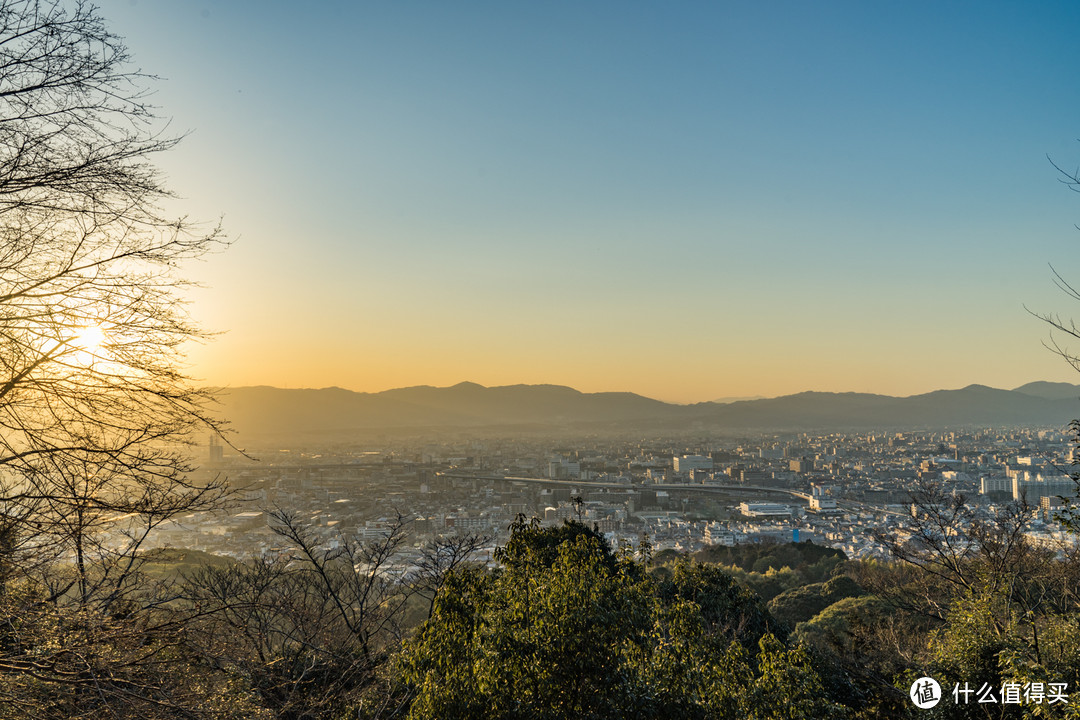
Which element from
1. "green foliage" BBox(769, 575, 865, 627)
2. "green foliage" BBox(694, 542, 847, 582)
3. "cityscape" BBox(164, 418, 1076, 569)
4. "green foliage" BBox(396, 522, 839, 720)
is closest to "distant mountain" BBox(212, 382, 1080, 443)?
"cityscape" BBox(164, 418, 1076, 569)

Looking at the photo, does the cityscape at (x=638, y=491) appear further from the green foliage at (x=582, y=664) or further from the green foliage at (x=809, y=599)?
the green foliage at (x=582, y=664)

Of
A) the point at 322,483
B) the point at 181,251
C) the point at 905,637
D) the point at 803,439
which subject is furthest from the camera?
the point at 803,439

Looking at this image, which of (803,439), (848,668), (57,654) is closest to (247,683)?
(57,654)

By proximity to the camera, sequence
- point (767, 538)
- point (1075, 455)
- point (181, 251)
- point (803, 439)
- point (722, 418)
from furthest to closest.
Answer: point (722, 418) → point (803, 439) → point (767, 538) → point (1075, 455) → point (181, 251)

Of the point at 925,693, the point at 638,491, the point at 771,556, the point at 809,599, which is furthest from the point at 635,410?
the point at 925,693

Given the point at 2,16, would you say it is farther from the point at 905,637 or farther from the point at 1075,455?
the point at 905,637

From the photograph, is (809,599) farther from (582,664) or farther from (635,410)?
(635,410)

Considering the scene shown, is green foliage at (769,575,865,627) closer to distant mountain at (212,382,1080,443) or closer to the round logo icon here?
the round logo icon
